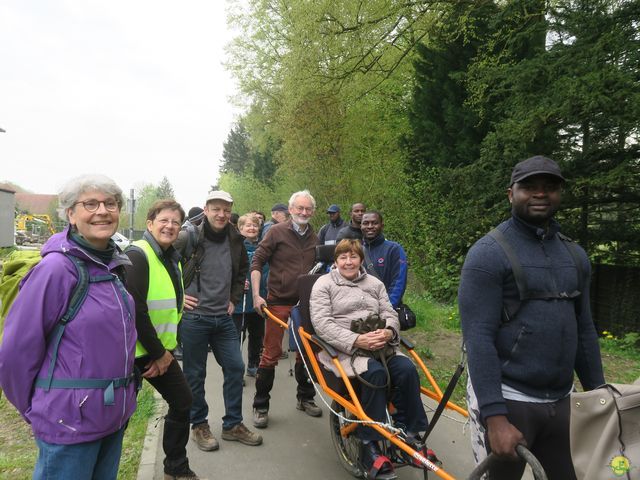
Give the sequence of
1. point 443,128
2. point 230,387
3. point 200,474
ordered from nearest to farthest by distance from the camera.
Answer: point 200,474
point 230,387
point 443,128

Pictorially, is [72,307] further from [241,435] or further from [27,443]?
[27,443]

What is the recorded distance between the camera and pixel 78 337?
2072mm

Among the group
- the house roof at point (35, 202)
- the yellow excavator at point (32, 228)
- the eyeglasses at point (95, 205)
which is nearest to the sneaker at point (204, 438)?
the eyeglasses at point (95, 205)

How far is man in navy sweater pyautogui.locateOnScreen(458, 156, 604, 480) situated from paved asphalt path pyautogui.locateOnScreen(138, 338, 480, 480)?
171 cm

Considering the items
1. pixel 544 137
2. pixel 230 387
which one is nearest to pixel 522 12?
pixel 544 137

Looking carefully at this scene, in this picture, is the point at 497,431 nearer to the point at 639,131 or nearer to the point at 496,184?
the point at 639,131

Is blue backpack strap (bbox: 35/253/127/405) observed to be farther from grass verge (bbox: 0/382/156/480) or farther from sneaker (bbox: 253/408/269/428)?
sneaker (bbox: 253/408/269/428)

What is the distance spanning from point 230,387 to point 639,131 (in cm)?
711

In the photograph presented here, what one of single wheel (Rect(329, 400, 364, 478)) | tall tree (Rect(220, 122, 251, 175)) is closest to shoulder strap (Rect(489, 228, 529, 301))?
single wheel (Rect(329, 400, 364, 478))

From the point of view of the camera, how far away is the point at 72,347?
206cm

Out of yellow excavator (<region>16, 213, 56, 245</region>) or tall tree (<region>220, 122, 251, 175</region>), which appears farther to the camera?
tall tree (<region>220, 122, 251, 175</region>)

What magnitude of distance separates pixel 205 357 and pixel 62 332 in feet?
7.07

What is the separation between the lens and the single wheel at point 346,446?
11.6 ft

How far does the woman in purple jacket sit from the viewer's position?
200cm
